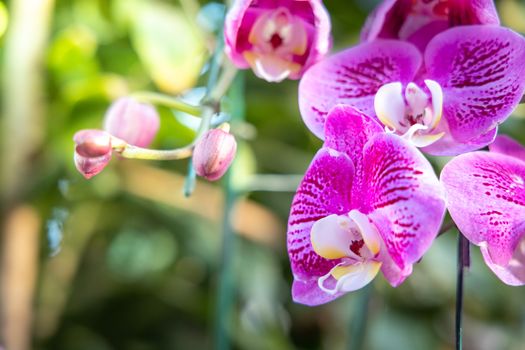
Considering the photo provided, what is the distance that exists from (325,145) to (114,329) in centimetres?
86

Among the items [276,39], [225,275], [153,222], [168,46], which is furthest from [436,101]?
[153,222]

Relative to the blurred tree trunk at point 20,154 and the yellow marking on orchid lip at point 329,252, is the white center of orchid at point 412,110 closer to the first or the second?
the yellow marking on orchid lip at point 329,252

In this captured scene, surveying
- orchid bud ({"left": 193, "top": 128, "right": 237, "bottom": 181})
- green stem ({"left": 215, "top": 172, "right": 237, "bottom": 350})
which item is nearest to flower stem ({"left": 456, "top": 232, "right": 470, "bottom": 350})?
orchid bud ({"left": 193, "top": 128, "right": 237, "bottom": 181})

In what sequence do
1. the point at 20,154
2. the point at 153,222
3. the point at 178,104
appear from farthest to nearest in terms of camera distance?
the point at 153,222, the point at 20,154, the point at 178,104

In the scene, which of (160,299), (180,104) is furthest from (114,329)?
(180,104)

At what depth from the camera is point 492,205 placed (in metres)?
0.36

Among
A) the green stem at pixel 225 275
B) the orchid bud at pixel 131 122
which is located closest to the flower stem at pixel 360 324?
the green stem at pixel 225 275

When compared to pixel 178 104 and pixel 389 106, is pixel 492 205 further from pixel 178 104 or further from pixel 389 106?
pixel 178 104

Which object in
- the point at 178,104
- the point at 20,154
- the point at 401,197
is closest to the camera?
the point at 401,197

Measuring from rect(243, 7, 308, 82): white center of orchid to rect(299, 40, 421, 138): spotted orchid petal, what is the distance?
0.11 ft

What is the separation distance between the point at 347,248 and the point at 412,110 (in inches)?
2.9

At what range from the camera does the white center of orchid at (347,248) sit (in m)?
0.35

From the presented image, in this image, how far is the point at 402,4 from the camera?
43 cm

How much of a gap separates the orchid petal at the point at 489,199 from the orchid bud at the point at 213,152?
0.10 meters
